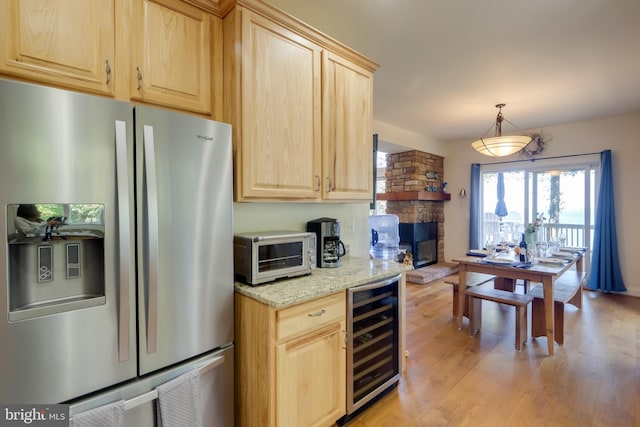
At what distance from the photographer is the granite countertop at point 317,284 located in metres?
1.50

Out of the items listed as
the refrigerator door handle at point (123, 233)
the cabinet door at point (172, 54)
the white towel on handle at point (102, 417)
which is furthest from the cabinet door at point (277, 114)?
the white towel on handle at point (102, 417)

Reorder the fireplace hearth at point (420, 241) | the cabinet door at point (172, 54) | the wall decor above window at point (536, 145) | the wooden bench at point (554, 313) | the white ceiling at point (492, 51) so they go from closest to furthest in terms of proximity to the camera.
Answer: the cabinet door at point (172, 54) → the white ceiling at point (492, 51) → the wooden bench at point (554, 313) → the wall decor above window at point (536, 145) → the fireplace hearth at point (420, 241)

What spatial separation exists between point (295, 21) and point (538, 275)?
290 cm

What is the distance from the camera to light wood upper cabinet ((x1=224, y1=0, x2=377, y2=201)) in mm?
1693

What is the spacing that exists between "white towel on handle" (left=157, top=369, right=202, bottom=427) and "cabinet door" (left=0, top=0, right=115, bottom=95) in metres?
1.33

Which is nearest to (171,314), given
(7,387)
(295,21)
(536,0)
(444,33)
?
(7,387)

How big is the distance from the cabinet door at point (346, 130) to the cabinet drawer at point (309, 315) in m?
0.76

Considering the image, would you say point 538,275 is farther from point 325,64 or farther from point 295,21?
point 295,21

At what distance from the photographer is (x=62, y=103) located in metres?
1.08

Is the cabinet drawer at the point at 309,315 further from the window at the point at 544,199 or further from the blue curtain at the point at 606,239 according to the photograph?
the blue curtain at the point at 606,239

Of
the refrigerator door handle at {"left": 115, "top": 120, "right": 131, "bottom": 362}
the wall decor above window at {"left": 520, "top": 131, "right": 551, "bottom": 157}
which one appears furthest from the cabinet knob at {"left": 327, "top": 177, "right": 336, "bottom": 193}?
the wall decor above window at {"left": 520, "top": 131, "right": 551, "bottom": 157}

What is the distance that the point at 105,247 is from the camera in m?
1.18

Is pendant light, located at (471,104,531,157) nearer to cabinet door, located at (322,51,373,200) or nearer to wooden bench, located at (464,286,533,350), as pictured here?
wooden bench, located at (464,286,533,350)

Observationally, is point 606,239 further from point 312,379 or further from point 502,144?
point 312,379
